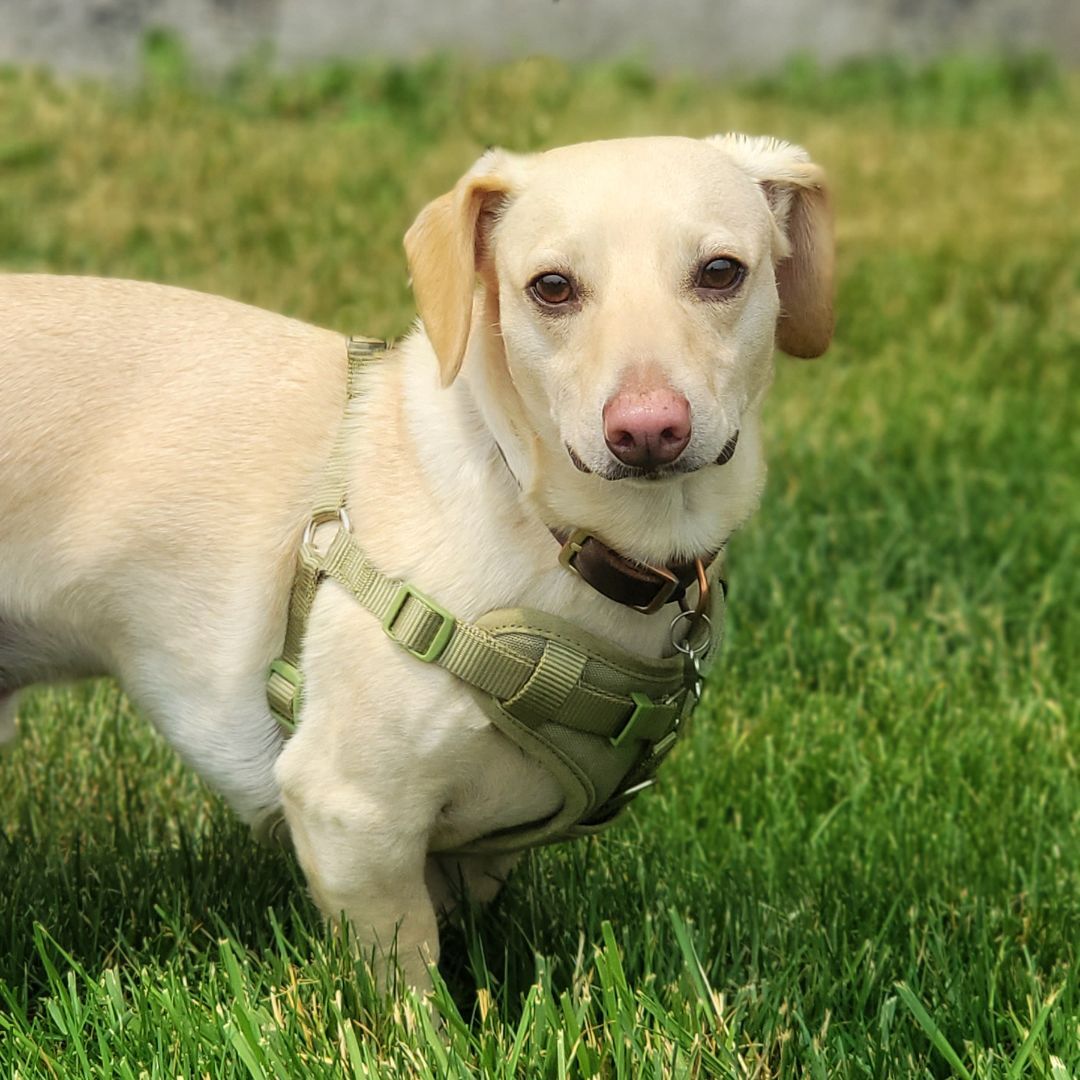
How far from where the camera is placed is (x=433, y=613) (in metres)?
2.09

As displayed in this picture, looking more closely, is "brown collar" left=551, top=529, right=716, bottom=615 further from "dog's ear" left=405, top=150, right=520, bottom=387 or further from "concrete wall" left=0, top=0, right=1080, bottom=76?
"concrete wall" left=0, top=0, right=1080, bottom=76

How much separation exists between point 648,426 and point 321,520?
56 centimetres

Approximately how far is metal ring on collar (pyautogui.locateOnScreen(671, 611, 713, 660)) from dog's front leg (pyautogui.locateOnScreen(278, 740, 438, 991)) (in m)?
0.41

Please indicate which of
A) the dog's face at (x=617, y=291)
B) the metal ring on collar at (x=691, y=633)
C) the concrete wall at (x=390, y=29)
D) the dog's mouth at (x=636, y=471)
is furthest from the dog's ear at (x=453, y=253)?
the concrete wall at (x=390, y=29)

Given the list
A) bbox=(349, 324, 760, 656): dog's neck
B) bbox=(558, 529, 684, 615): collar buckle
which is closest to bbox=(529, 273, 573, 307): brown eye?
bbox=(349, 324, 760, 656): dog's neck

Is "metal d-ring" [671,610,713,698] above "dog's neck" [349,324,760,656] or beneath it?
beneath

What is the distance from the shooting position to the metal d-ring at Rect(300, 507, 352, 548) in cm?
221

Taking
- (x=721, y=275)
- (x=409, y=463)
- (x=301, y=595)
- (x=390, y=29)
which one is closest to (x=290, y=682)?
(x=301, y=595)

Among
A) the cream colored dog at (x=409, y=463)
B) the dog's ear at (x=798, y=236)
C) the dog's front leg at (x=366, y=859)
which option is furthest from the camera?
the dog's ear at (x=798, y=236)

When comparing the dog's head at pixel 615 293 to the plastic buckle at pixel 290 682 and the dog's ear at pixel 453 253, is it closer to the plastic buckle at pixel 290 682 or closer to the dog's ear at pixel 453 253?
the dog's ear at pixel 453 253

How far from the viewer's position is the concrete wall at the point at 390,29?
7.63m

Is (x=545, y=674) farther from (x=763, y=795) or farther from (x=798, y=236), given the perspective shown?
(x=763, y=795)

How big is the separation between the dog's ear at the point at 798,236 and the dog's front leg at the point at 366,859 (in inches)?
34.0

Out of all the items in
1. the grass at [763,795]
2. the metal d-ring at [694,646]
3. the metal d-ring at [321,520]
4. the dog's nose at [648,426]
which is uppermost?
the dog's nose at [648,426]
